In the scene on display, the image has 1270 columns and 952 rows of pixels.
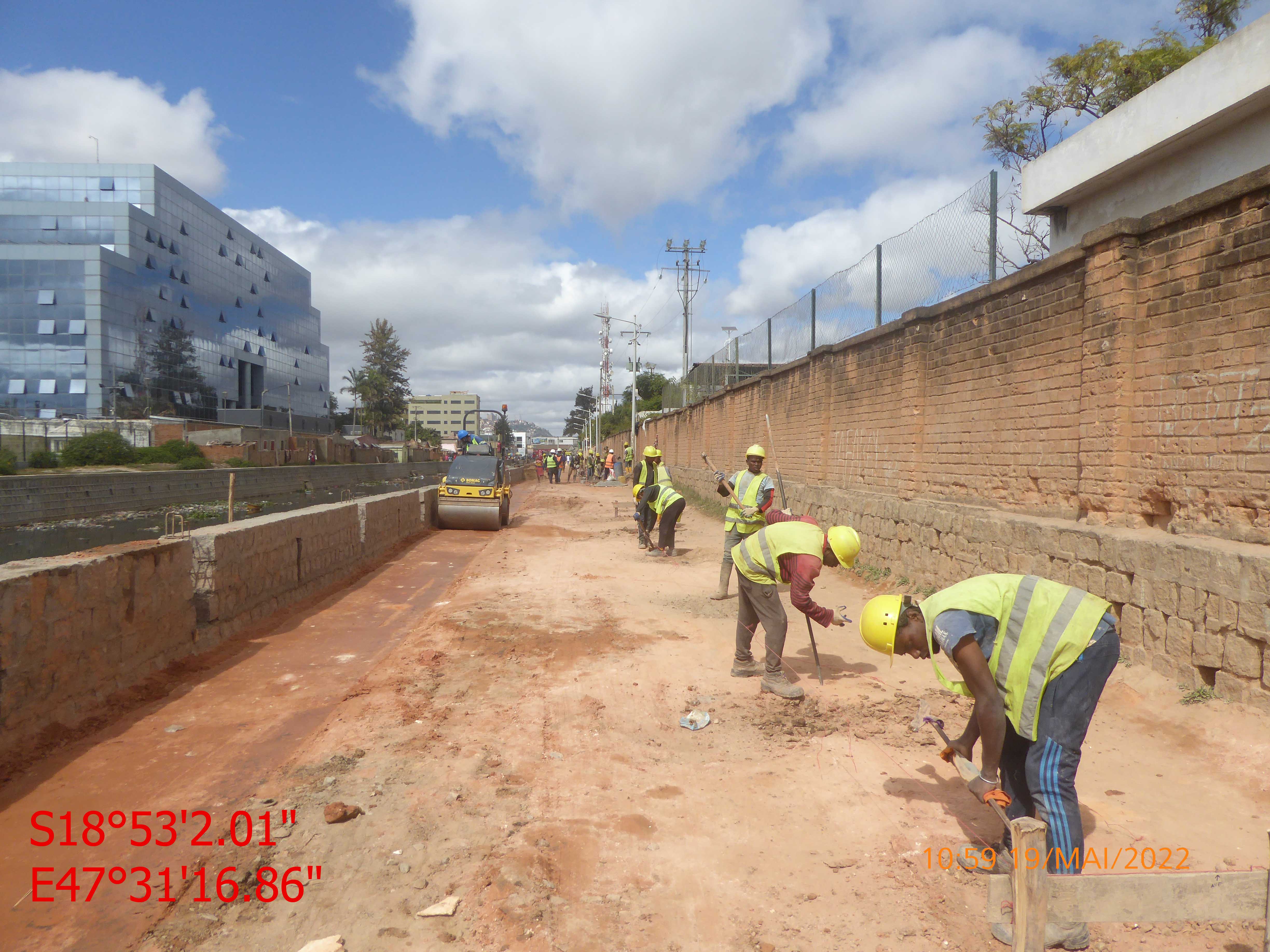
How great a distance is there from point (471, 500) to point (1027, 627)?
1556 centimetres

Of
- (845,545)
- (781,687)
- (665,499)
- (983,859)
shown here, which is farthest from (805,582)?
(665,499)

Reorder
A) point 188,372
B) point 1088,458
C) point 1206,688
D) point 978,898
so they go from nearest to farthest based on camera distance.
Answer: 1. point 978,898
2. point 1206,688
3. point 1088,458
4. point 188,372

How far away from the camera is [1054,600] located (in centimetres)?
282

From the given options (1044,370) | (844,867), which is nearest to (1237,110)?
(1044,370)

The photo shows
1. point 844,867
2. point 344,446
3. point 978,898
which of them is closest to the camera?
point 978,898

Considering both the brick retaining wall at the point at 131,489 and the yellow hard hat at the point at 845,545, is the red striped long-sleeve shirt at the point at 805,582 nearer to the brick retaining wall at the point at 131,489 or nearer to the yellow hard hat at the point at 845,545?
the yellow hard hat at the point at 845,545

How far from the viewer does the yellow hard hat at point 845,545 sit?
4.79 m

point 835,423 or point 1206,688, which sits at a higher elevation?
point 835,423

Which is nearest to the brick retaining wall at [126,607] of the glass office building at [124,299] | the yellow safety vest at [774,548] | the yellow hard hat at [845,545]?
the yellow safety vest at [774,548]

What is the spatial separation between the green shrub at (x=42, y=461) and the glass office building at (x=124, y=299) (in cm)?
2605

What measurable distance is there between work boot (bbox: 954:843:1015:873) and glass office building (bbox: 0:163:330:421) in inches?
2303

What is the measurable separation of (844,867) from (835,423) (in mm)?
9457

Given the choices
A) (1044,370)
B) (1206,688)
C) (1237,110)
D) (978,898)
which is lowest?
(978,898)

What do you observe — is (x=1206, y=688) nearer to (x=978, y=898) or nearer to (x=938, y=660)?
(x=938, y=660)
